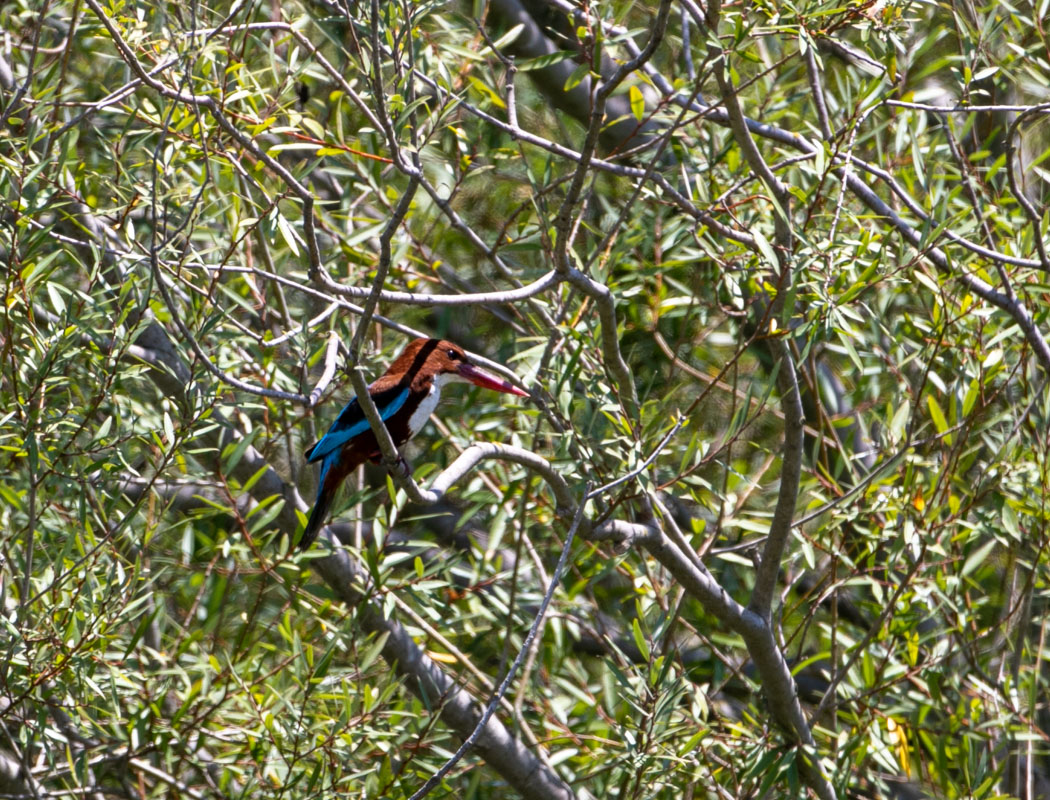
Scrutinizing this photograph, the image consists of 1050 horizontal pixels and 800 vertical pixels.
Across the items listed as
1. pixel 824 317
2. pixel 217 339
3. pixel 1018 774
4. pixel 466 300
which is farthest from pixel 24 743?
pixel 1018 774

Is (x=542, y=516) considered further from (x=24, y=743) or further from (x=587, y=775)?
(x=24, y=743)

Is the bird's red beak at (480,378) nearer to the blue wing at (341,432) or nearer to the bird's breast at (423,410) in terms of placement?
the bird's breast at (423,410)

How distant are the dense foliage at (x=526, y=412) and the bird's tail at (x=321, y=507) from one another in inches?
1.5

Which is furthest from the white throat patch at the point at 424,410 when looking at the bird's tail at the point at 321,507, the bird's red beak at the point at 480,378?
the bird's tail at the point at 321,507

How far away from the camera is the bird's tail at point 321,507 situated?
134 inches

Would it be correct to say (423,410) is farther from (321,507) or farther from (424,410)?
(321,507)

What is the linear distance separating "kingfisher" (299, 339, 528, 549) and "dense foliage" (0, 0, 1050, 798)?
0.09 meters

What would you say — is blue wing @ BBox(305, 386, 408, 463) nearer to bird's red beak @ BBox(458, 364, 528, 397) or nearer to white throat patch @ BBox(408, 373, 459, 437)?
white throat patch @ BBox(408, 373, 459, 437)

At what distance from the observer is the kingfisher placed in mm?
3508

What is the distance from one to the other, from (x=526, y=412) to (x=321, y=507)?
698mm

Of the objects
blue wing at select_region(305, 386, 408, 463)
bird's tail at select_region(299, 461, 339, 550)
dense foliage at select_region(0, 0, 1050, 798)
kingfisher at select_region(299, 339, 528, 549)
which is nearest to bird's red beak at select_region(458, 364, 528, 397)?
kingfisher at select_region(299, 339, 528, 549)

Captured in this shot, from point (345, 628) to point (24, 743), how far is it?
2.85ft

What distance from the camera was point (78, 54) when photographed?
4.64 metres

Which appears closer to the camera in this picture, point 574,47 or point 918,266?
point 918,266
